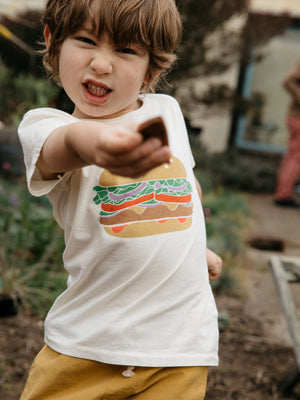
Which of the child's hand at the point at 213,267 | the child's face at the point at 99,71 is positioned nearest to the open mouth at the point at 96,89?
Result: the child's face at the point at 99,71

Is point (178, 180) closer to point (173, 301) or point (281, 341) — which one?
point (173, 301)

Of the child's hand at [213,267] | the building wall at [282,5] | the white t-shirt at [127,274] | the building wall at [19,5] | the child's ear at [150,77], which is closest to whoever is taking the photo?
the white t-shirt at [127,274]

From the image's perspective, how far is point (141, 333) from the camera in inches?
56.6

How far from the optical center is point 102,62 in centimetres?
→ 135

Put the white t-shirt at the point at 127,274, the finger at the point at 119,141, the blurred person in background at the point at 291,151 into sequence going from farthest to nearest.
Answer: the blurred person in background at the point at 291,151 → the white t-shirt at the point at 127,274 → the finger at the point at 119,141

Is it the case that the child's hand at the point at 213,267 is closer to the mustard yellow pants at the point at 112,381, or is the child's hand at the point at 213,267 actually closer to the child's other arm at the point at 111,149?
the mustard yellow pants at the point at 112,381

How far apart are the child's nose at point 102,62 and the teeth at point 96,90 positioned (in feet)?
0.14

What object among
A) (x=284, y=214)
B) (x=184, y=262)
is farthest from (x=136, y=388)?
(x=284, y=214)

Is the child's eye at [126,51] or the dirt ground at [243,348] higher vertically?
the child's eye at [126,51]

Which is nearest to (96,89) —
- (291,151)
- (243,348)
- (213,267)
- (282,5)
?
(213,267)

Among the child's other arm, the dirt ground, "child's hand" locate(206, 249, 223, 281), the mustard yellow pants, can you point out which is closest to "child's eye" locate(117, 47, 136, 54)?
the child's other arm

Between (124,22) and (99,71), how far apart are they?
0.14 metres

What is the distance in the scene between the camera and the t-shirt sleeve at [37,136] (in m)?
1.32

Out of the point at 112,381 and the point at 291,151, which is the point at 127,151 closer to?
the point at 112,381
